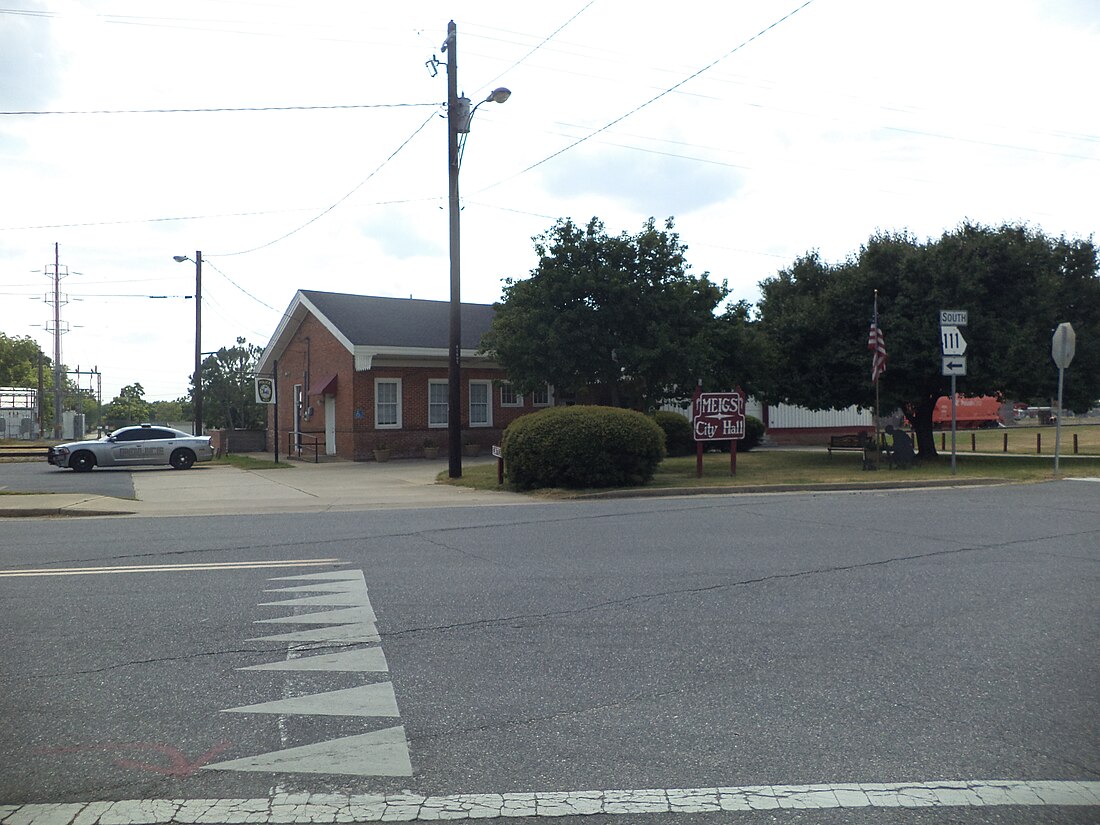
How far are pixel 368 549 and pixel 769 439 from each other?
28.3 metres

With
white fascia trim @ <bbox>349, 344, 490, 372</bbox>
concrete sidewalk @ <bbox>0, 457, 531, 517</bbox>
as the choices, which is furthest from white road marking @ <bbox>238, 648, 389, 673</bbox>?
white fascia trim @ <bbox>349, 344, 490, 372</bbox>

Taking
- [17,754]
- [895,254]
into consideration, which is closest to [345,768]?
[17,754]

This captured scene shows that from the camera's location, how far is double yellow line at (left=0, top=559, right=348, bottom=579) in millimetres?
9031

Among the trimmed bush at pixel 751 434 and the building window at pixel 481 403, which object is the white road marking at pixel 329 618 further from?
the trimmed bush at pixel 751 434

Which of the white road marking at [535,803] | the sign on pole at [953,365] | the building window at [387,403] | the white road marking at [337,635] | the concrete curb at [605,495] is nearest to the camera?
the white road marking at [535,803]

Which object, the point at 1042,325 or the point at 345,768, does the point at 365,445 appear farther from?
the point at 345,768

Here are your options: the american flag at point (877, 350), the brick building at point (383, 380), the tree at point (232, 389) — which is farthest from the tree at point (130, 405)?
the american flag at point (877, 350)

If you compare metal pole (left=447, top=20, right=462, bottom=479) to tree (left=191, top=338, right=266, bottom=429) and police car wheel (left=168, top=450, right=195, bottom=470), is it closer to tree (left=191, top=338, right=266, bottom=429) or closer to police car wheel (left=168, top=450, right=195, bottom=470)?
police car wheel (left=168, top=450, right=195, bottom=470)

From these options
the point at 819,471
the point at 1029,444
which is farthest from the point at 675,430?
the point at 1029,444

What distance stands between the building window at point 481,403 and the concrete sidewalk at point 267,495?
6029 mm

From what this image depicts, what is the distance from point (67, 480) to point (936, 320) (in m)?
21.6

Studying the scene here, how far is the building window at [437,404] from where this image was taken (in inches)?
1235

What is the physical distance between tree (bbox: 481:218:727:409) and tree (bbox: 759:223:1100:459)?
2899mm

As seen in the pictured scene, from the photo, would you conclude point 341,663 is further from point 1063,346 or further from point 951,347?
point 1063,346
